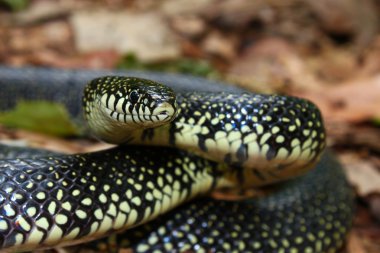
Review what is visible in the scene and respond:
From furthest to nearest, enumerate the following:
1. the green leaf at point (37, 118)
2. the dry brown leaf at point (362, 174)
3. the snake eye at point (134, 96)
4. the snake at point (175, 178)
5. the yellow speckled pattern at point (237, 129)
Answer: the green leaf at point (37, 118) < the dry brown leaf at point (362, 174) < the yellow speckled pattern at point (237, 129) < the snake eye at point (134, 96) < the snake at point (175, 178)

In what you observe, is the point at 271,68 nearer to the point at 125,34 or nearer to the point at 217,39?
the point at 217,39

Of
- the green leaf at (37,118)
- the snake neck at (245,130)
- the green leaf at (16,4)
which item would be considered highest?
the green leaf at (16,4)

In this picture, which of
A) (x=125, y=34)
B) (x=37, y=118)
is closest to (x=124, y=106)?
(x=37, y=118)

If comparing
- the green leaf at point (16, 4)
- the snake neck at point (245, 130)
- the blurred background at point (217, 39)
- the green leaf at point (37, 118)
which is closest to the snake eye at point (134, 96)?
the snake neck at point (245, 130)

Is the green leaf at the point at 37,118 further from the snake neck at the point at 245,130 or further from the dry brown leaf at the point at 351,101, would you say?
the dry brown leaf at the point at 351,101

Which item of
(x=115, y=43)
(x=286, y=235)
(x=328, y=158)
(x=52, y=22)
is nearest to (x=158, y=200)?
(x=286, y=235)
